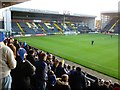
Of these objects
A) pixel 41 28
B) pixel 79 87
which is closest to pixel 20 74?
pixel 79 87

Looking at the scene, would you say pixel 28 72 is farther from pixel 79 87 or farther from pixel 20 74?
pixel 79 87

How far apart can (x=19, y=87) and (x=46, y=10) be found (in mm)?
40737

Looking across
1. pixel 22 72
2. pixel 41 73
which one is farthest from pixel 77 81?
pixel 22 72

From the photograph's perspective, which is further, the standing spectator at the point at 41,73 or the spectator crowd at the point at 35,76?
the standing spectator at the point at 41,73

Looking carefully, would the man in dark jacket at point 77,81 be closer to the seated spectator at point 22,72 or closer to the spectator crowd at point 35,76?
the spectator crowd at point 35,76

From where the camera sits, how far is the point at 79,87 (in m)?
4.99

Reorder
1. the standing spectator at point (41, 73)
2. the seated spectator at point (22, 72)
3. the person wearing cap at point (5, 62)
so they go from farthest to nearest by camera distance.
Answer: the standing spectator at point (41, 73) → the seated spectator at point (22, 72) → the person wearing cap at point (5, 62)

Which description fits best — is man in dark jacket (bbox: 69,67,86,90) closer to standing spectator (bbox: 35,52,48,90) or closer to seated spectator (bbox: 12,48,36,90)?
standing spectator (bbox: 35,52,48,90)

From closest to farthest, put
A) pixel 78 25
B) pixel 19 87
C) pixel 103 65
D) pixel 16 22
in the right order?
pixel 19 87 < pixel 103 65 < pixel 16 22 < pixel 78 25

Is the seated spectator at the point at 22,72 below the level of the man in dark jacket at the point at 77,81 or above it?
above

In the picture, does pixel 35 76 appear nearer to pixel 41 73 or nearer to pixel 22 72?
pixel 41 73

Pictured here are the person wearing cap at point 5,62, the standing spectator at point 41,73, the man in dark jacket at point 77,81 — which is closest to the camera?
the person wearing cap at point 5,62

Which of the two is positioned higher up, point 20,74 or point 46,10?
point 46,10

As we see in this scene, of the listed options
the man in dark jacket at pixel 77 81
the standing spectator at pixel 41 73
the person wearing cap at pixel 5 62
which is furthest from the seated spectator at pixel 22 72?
the man in dark jacket at pixel 77 81
